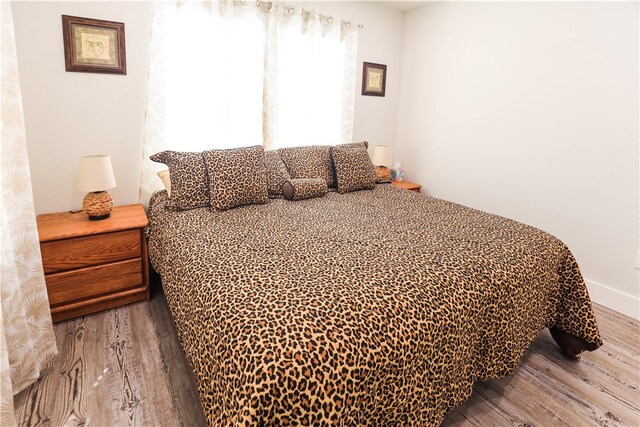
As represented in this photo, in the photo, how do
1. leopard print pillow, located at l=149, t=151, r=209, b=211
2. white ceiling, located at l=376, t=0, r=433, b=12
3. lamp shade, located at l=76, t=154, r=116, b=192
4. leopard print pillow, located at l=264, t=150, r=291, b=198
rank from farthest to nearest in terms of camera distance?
white ceiling, located at l=376, t=0, r=433, b=12 → leopard print pillow, located at l=264, t=150, r=291, b=198 → leopard print pillow, located at l=149, t=151, r=209, b=211 → lamp shade, located at l=76, t=154, r=116, b=192

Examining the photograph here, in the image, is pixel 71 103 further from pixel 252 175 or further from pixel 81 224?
pixel 252 175

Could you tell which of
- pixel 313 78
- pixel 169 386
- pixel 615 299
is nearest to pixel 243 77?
pixel 313 78

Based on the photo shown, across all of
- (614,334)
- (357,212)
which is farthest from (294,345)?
(614,334)

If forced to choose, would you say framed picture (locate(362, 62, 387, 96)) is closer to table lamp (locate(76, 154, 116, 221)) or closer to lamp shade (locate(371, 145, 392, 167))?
lamp shade (locate(371, 145, 392, 167))

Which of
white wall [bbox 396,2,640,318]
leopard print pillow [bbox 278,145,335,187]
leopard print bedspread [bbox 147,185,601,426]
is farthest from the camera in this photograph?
leopard print pillow [bbox 278,145,335,187]

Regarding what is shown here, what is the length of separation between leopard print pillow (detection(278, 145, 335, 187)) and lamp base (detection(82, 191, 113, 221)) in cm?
131

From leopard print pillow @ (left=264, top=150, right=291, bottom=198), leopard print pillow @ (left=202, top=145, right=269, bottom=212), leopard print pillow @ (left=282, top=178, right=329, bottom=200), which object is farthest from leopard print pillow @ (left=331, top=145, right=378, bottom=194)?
leopard print pillow @ (left=202, top=145, right=269, bottom=212)

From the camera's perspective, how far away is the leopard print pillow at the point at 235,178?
7.60ft

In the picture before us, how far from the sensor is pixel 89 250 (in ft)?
7.02

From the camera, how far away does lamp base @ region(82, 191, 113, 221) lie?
2246mm

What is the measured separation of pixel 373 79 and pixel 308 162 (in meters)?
1.48

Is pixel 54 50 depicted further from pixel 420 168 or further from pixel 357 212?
pixel 420 168

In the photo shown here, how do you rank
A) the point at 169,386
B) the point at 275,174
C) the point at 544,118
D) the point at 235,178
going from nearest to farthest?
the point at 169,386, the point at 235,178, the point at 275,174, the point at 544,118

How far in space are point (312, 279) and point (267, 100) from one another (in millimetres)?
2152
